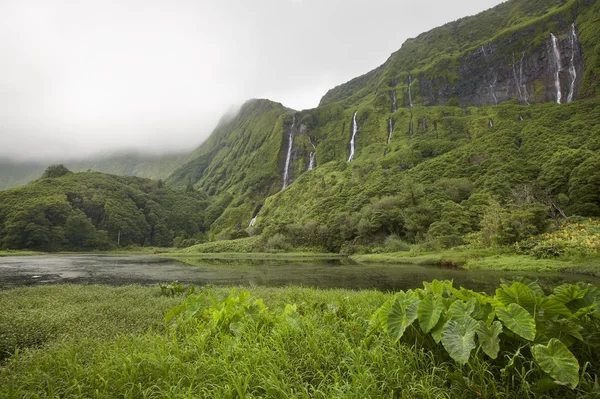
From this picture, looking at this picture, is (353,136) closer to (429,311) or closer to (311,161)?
(311,161)

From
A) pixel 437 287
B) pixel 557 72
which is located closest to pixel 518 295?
pixel 437 287

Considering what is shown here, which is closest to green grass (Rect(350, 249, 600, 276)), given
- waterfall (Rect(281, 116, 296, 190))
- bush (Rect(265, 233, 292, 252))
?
bush (Rect(265, 233, 292, 252))

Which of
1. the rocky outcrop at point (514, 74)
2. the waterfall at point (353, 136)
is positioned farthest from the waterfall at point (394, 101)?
the waterfall at point (353, 136)

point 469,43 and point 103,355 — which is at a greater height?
point 469,43

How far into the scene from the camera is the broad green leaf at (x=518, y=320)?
3.80 meters

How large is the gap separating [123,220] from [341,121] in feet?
433

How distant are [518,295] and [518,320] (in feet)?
1.63

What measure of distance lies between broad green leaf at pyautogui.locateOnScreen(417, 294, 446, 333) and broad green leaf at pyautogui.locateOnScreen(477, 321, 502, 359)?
0.61m

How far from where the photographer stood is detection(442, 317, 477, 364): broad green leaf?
3865 mm

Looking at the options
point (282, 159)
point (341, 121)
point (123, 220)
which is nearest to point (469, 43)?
point (341, 121)

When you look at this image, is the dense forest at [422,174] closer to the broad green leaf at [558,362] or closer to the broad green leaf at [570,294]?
the broad green leaf at [570,294]

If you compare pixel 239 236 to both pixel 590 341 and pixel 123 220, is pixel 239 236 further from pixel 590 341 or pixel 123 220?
pixel 590 341

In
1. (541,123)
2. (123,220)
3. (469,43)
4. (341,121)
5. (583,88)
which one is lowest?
(123,220)

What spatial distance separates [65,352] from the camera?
6430 millimetres
